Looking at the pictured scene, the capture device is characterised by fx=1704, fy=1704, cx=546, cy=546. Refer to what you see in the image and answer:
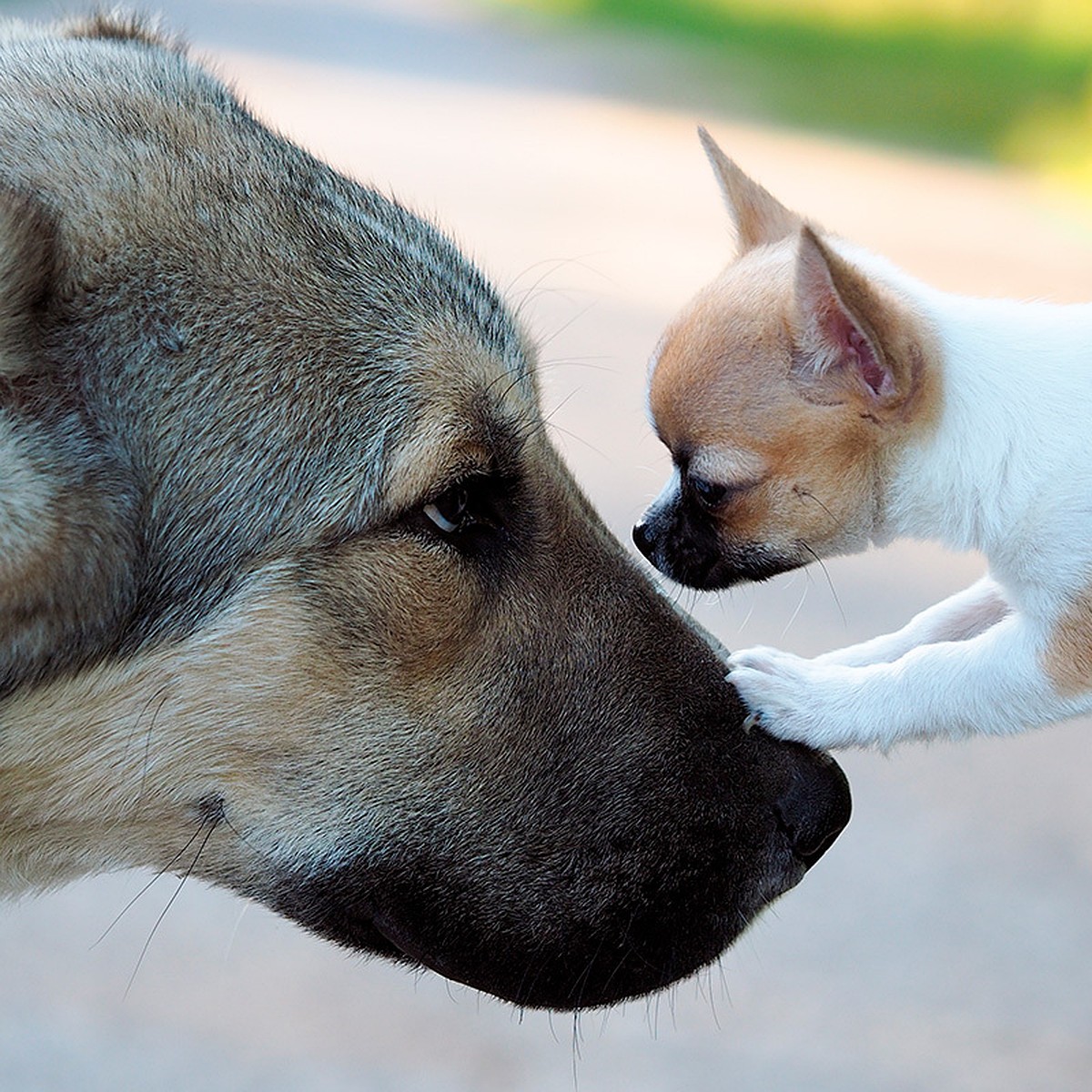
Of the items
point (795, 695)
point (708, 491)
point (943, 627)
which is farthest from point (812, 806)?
point (708, 491)

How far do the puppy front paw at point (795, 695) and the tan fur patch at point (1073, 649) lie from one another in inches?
12.9

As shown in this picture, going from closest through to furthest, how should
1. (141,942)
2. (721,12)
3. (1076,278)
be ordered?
(141,942) < (1076,278) < (721,12)

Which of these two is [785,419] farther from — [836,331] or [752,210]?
[752,210]

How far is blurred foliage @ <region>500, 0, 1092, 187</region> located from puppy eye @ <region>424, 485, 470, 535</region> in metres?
11.8

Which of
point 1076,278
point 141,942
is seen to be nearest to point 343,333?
point 141,942

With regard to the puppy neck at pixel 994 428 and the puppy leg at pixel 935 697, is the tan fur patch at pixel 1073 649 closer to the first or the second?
the puppy leg at pixel 935 697

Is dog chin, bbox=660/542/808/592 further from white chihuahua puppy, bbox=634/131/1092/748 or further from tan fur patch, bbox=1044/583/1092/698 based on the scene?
tan fur patch, bbox=1044/583/1092/698

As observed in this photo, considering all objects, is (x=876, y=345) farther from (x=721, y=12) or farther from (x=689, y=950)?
(x=721, y=12)

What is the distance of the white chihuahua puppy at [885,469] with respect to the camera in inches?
108

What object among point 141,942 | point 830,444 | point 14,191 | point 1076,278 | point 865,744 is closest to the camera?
point 14,191

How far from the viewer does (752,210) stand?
3.36 metres

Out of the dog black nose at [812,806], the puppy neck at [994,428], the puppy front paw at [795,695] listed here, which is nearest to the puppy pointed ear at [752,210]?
the puppy neck at [994,428]

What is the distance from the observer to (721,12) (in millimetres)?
21312

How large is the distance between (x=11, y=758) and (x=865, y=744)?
134 cm
